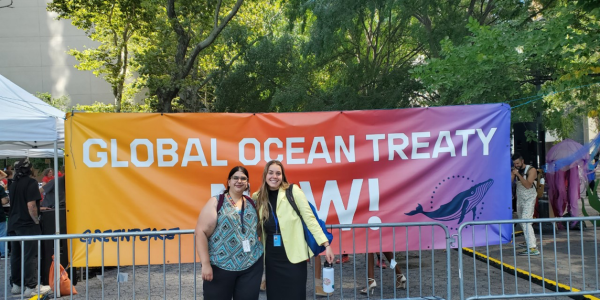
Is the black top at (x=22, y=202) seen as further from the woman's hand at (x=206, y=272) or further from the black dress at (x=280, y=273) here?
the black dress at (x=280, y=273)

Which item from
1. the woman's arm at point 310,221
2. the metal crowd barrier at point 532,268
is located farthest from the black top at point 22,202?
the metal crowd barrier at point 532,268

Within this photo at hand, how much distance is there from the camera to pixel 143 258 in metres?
6.67

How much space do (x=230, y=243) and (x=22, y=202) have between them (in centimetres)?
496

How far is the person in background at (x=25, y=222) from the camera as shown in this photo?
8.48 metres

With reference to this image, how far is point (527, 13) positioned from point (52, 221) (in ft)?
45.2

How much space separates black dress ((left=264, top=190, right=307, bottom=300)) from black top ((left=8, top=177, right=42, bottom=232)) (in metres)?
4.91

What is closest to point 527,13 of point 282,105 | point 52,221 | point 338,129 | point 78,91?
point 282,105

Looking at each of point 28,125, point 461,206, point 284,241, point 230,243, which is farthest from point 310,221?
point 28,125

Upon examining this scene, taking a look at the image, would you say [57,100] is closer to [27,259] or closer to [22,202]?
[22,202]

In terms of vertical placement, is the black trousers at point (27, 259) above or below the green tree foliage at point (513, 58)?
below

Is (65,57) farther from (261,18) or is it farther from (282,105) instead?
(282,105)

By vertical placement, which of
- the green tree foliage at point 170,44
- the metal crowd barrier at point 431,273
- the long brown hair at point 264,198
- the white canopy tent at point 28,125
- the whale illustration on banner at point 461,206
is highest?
the green tree foliage at point 170,44

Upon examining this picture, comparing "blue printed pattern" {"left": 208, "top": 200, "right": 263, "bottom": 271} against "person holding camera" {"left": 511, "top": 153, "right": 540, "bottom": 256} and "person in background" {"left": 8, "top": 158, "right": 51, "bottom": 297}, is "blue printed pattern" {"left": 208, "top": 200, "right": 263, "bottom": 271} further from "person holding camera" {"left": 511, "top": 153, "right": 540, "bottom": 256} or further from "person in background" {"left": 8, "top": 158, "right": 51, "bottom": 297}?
"person holding camera" {"left": 511, "top": 153, "right": 540, "bottom": 256}

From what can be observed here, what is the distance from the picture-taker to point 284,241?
521 centimetres
